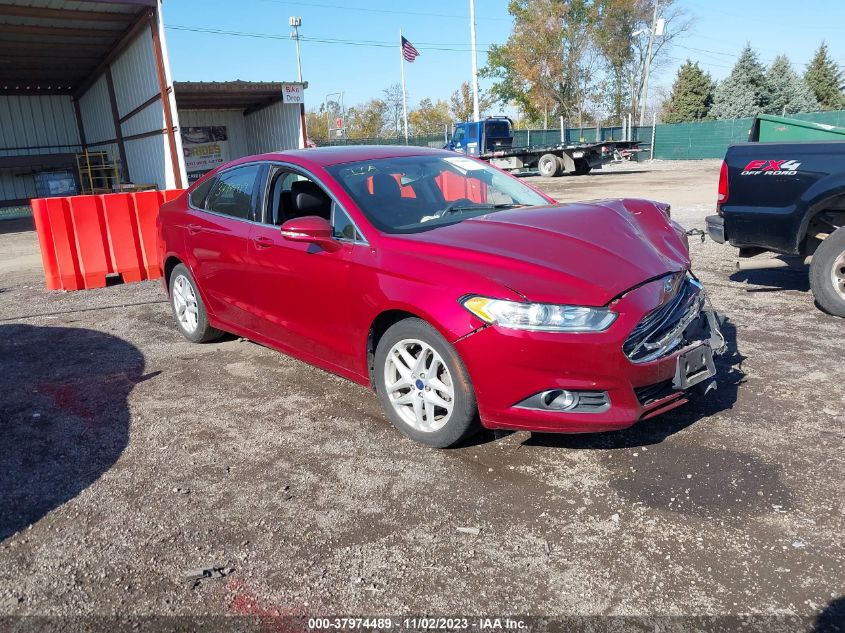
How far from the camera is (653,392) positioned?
3342 millimetres

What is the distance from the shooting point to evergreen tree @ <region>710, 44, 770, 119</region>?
164 ft

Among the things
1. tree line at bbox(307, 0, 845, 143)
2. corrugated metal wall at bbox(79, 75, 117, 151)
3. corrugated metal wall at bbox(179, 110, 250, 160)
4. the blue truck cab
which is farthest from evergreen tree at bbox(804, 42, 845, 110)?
corrugated metal wall at bbox(79, 75, 117, 151)

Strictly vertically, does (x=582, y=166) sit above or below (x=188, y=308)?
above

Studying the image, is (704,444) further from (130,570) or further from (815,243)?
(815,243)

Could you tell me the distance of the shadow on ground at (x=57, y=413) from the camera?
11.4 feet

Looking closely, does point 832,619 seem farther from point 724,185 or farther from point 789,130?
point 789,130

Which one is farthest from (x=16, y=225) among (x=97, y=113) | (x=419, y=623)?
(x=419, y=623)

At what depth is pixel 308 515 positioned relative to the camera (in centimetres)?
315

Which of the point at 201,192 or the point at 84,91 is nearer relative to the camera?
the point at 201,192

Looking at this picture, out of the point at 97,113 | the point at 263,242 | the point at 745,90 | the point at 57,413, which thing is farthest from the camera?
the point at 745,90

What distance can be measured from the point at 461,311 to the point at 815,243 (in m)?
4.48

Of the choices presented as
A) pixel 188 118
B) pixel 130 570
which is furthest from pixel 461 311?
pixel 188 118

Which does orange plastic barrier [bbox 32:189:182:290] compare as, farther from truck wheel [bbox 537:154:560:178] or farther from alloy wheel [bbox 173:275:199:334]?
Answer: truck wheel [bbox 537:154:560:178]

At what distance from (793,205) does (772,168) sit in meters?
0.39
